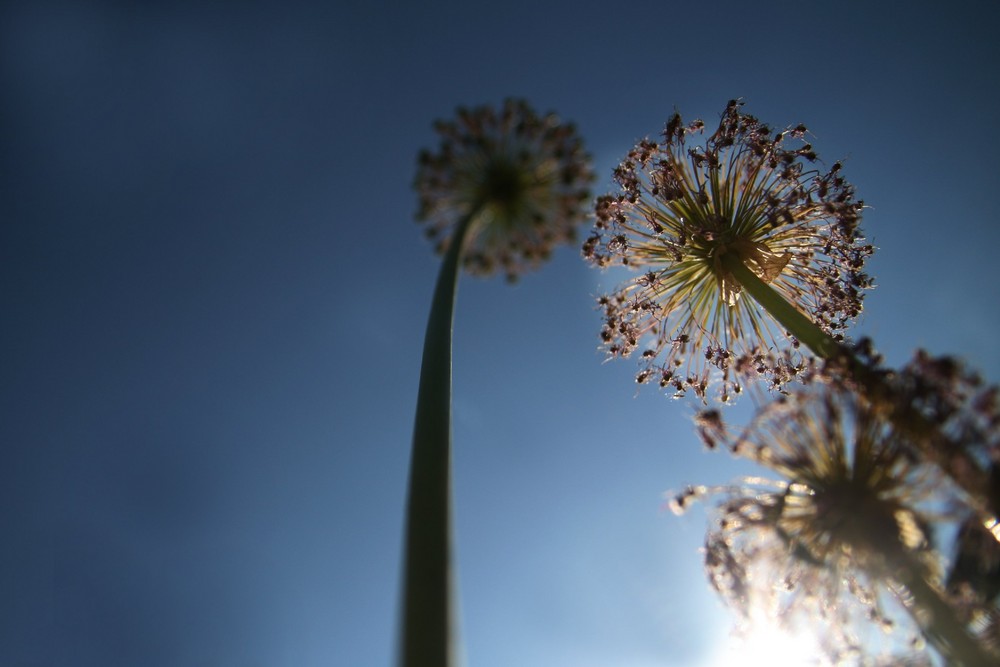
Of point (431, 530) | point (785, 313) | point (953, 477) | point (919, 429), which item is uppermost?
point (785, 313)

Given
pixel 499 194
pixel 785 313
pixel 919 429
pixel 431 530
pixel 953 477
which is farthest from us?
pixel 499 194

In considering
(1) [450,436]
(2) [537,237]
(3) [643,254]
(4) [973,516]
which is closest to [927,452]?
(4) [973,516]

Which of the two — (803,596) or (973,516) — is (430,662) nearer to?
(973,516)

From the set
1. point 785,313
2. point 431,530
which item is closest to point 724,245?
point 785,313

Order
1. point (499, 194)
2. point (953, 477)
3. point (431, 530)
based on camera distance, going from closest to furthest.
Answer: point (431, 530) < point (953, 477) < point (499, 194)

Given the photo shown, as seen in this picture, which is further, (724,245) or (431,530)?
(724,245)

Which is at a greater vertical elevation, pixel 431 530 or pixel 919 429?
pixel 919 429

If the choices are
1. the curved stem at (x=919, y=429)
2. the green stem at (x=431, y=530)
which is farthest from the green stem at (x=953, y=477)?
the green stem at (x=431, y=530)

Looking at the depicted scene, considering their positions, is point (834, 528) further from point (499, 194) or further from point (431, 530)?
point (499, 194)
